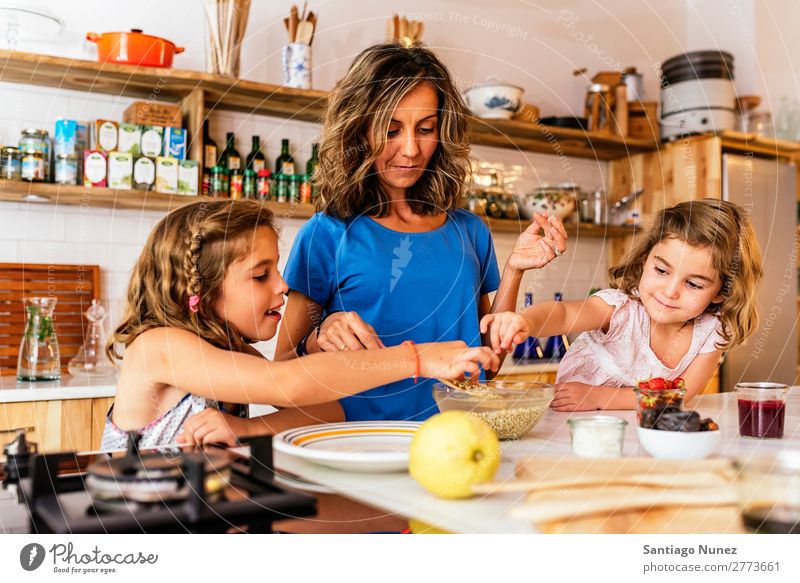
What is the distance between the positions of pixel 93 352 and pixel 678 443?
1.35 meters

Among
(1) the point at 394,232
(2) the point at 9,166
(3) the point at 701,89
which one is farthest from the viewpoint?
(3) the point at 701,89

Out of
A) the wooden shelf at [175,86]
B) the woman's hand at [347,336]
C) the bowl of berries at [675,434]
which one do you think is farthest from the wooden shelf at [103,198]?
the bowl of berries at [675,434]

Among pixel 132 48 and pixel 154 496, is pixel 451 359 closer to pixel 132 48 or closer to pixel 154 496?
pixel 154 496

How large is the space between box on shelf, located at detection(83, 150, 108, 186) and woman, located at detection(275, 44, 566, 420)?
0.76 meters

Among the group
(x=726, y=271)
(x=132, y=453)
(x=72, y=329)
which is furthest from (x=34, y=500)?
(x=72, y=329)

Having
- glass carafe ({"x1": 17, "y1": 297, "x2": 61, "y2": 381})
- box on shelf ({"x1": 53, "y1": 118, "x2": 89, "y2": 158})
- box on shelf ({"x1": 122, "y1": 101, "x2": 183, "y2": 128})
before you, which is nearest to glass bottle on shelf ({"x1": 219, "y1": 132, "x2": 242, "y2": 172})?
box on shelf ({"x1": 122, "y1": 101, "x2": 183, "y2": 128})

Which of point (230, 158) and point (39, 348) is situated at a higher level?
point (230, 158)

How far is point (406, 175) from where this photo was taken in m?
0.97

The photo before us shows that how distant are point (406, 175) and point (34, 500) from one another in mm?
597

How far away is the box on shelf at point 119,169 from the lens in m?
1.57

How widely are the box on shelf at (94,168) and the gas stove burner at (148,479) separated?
1.12 m

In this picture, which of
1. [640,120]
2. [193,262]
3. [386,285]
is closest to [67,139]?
[193,262]

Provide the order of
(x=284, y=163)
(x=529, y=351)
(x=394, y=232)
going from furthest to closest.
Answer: (x=529, y=351), (x=284, y=163), (x=394, y=232)

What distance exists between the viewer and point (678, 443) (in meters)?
0.62
